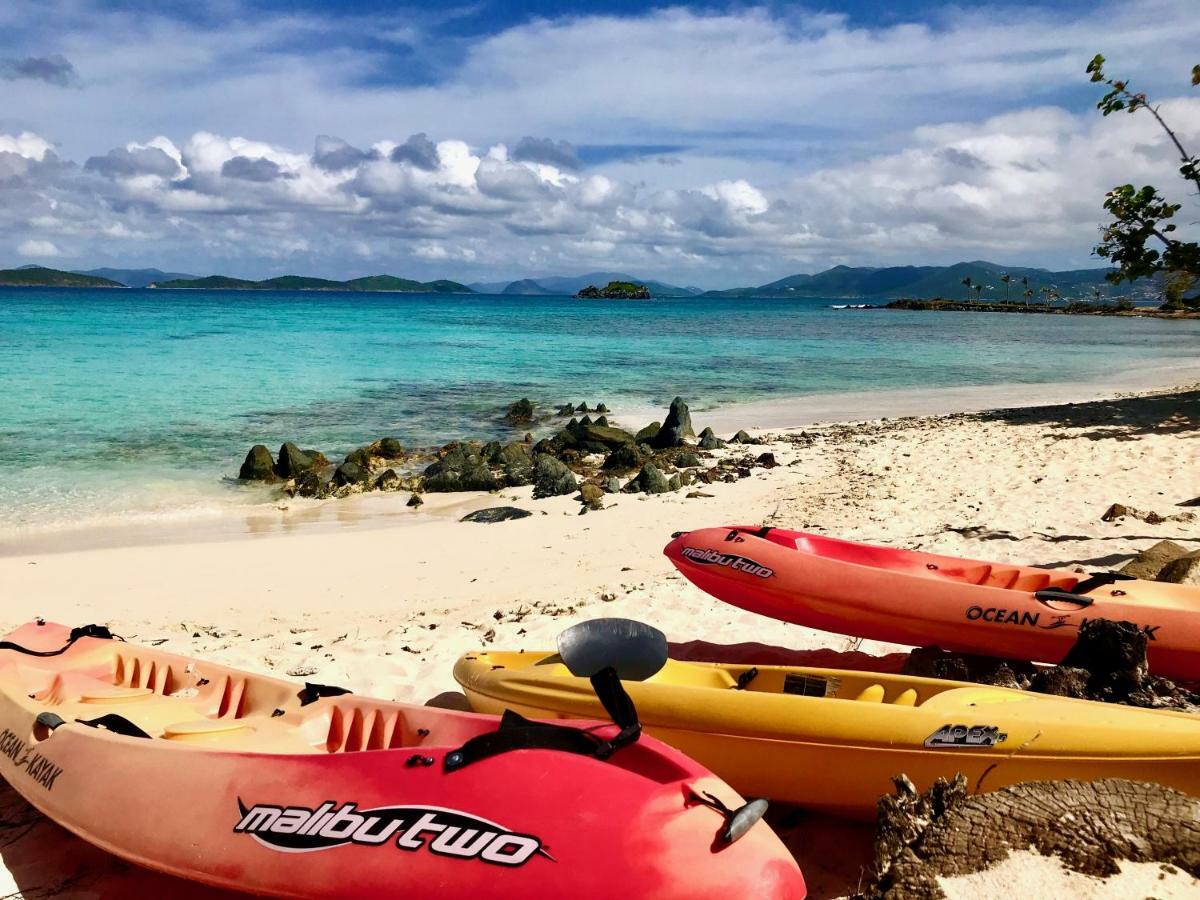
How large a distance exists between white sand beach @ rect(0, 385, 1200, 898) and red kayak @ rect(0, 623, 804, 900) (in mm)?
469

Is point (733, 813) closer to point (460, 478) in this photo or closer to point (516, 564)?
point (516, 564)

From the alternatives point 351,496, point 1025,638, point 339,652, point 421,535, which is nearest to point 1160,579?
point 1025,638

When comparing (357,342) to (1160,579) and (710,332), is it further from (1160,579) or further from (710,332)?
(1160,579)

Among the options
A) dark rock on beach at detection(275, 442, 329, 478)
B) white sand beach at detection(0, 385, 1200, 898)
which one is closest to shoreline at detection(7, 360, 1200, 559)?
white sand beach at detection(0, 385, 1200, 898)

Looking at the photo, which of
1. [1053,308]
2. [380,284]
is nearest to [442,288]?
[380,284]

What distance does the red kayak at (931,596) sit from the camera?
14.9 feet

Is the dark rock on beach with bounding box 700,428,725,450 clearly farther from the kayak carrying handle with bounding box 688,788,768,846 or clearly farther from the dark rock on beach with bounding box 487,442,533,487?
the kayak carrying handle with bounding box 688,788,768,846

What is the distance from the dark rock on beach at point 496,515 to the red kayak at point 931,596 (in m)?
4.62

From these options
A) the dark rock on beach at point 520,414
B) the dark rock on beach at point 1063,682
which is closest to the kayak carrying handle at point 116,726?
the dark rock on beach at point 1063,682

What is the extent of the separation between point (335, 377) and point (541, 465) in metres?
15.5

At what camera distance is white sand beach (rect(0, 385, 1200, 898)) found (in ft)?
17.5

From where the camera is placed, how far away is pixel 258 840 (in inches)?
116

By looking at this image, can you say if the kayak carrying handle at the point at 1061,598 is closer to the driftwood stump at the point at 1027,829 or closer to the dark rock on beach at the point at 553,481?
the driftwood stump at the point at 1027,829

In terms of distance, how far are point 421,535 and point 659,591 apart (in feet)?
12.0
